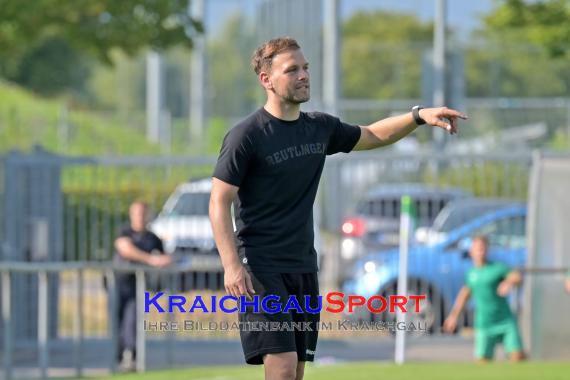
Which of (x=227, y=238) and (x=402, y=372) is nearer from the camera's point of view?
(x=227, y=238)

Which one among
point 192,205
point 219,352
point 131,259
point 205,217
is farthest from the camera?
point 219,352

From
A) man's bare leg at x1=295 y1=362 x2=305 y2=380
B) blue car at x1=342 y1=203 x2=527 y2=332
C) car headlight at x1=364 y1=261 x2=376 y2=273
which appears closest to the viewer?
man's bare leg at x1=295 y1=362 x2=305 y2=380

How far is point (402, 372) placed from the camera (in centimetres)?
1298

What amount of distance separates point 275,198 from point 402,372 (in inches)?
232

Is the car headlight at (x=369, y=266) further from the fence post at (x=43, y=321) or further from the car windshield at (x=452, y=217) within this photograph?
the fence post at (x=43, y=321)

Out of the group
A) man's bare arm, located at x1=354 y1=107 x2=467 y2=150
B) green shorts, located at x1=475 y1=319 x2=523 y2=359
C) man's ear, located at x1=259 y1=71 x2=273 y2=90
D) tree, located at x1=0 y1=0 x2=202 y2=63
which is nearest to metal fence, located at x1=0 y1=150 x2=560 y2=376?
green shorts, located at x1=475 y1=319 x2=523 y2=359

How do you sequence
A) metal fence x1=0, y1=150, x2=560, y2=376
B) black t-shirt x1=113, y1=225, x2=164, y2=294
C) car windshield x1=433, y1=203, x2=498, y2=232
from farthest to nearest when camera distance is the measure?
car windshield x1=433, y1=203, x2=498, y2=232 → metal fence x1=0, y1=150, x2=560, y2=376 → black t-shirt x1=113, y1=225, x2=164, y2=294

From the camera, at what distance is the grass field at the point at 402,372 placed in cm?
1255

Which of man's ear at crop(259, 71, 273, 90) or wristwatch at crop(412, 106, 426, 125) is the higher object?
man's ear at crop(259, 71, 273, 90)

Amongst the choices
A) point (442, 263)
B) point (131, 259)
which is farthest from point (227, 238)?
point (442, 263)

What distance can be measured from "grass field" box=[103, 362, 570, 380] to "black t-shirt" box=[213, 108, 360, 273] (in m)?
5.14

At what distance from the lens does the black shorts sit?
24.1 ft

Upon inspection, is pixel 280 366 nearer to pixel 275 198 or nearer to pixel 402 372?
pixel 275 198

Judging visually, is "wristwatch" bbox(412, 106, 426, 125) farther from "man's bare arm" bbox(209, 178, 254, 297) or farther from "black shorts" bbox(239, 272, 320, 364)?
"man's bare arm" bbox(209, 178, 254, 297)
